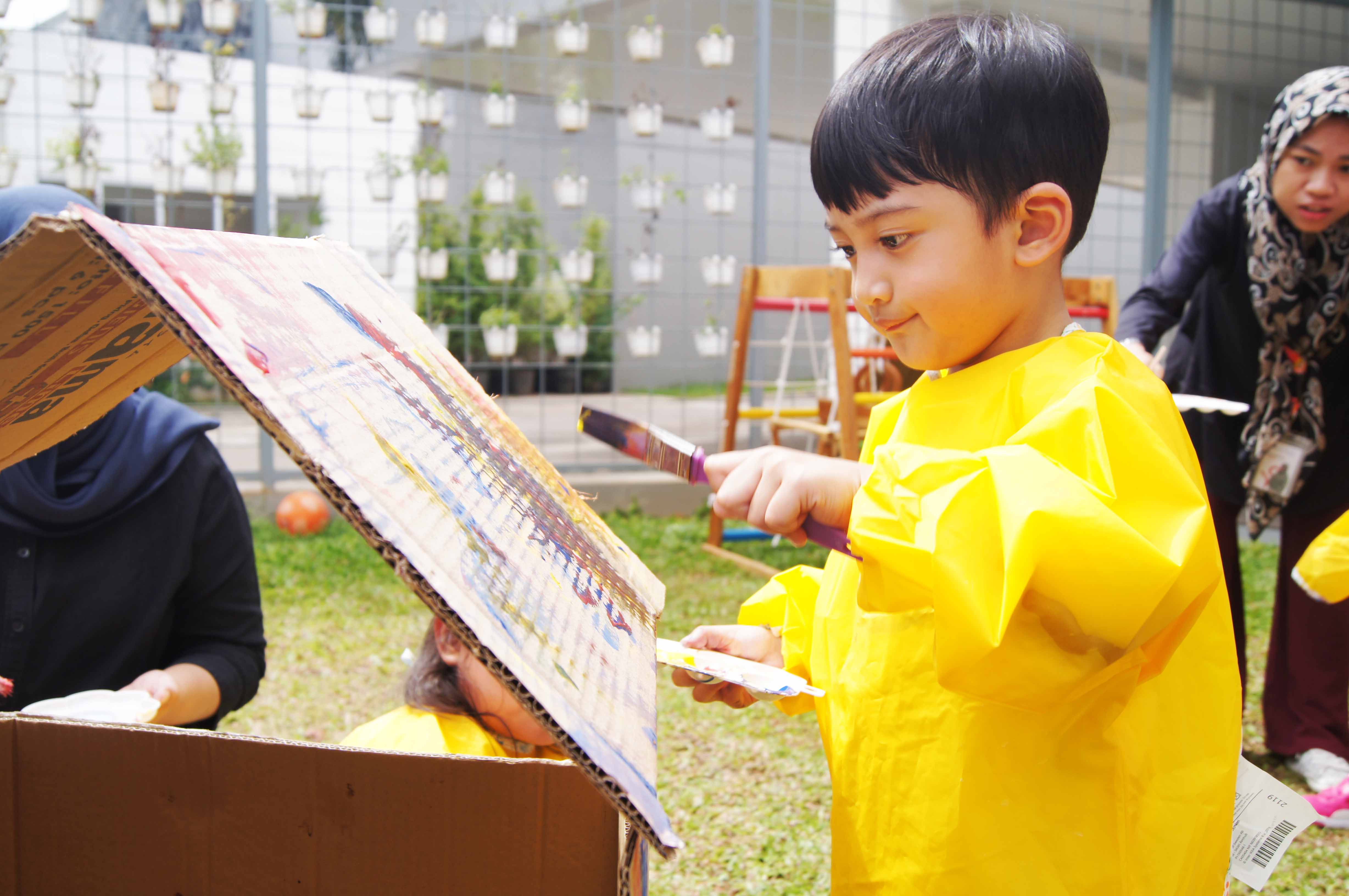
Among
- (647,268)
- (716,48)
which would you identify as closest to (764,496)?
(647,268)

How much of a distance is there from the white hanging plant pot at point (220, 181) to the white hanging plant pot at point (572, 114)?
1.82 metres

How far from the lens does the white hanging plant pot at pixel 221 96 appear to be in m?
5.27

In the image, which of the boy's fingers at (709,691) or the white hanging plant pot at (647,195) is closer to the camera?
the boy's fingers at (709,691)

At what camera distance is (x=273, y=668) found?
9.78 ft

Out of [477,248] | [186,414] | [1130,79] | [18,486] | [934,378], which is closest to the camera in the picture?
[934,378]

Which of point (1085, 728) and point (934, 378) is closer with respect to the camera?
point (1085, 728)

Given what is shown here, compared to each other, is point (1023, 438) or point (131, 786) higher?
point (1023, 438)

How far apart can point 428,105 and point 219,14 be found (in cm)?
115

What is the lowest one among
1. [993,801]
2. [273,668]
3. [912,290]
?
[273,668]

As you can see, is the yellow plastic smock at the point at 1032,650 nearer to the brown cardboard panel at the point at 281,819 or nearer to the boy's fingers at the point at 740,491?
the boy's fingers at the point at 740,491

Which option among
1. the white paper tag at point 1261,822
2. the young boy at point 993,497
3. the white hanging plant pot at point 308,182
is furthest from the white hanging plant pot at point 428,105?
the white paper tag at point 1261,822

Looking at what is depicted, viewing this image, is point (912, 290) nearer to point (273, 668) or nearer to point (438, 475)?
point (438, 475)

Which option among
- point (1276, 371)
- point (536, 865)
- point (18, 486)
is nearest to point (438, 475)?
point (536, 865)

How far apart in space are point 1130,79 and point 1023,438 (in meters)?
8.06
